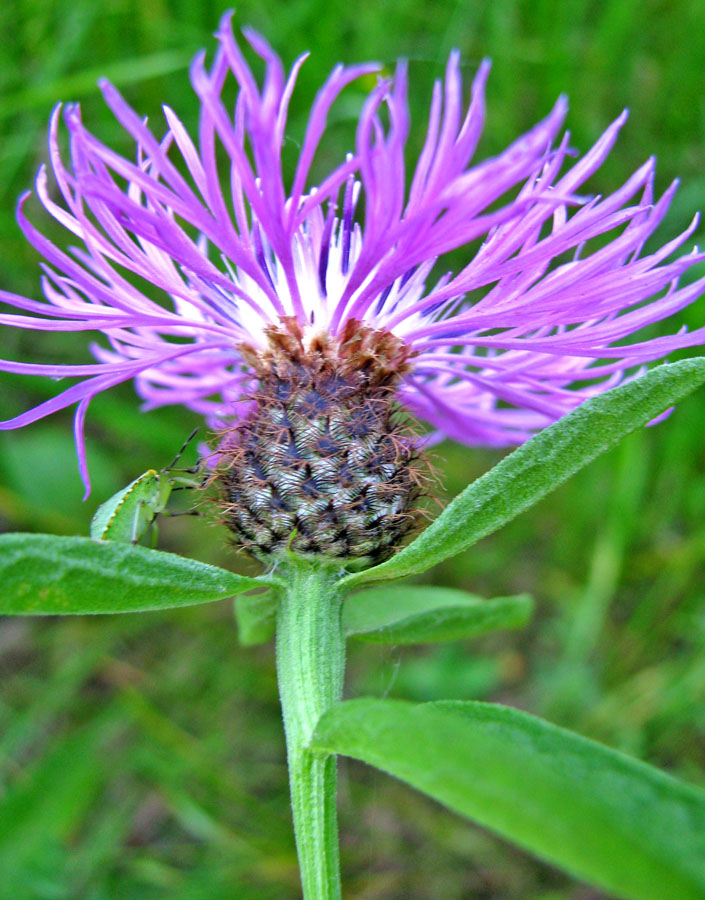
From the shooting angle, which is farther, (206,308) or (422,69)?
(422,69)

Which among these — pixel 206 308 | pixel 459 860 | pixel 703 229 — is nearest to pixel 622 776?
pixel 206 308

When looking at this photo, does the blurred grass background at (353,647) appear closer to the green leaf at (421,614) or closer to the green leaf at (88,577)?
the green leaf at (421,614)

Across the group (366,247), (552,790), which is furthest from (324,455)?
(552,790)

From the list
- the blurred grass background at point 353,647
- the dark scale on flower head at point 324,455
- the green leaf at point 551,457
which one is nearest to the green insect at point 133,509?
the dark scale on flower head at point 324,455

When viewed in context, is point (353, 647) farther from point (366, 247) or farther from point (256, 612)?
point (366, 247)

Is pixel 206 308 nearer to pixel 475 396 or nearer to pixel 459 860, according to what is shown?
pixel 475 396

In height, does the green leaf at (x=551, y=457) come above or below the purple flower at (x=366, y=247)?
below
